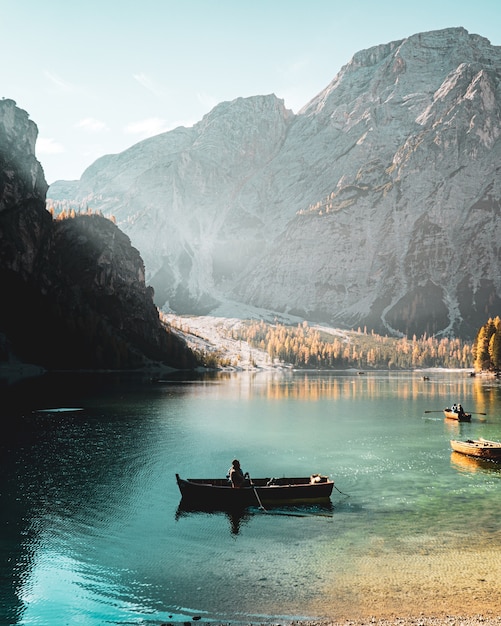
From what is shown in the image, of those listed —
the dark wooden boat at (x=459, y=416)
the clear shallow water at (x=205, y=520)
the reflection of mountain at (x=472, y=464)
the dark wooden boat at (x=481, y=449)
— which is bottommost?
the clear shallow water at (x=205, y=520)

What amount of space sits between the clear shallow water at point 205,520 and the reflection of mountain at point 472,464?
483 mm

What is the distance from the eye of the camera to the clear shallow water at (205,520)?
95.7 ft

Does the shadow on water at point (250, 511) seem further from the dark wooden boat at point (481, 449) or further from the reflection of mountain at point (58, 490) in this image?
the dark wooden boat at point (481, 449)

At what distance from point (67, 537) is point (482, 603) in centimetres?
2709

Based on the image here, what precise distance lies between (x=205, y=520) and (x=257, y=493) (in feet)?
16.4

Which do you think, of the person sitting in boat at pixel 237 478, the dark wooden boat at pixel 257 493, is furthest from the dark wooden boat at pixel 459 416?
the person sitting in boat at pixel 237 478

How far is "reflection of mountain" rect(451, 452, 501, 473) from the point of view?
63.3 metres

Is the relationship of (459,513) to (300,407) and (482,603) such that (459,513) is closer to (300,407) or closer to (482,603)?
(482,603)

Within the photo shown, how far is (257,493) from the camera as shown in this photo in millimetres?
45719

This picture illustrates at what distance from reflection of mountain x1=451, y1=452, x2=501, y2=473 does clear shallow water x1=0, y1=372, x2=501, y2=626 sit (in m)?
0.48

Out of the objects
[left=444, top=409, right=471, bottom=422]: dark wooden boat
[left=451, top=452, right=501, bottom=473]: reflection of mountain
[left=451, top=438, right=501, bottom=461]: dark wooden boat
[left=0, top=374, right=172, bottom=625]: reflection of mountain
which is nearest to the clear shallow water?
[left=0, top=374, right=172, bottom=625]: reflection of mountain

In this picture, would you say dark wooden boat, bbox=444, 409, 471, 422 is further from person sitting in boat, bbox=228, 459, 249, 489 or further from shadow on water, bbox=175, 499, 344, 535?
person sitting in boat, bbox=228, 459, 249, 489

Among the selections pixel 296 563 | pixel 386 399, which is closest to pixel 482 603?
pixel 296 563

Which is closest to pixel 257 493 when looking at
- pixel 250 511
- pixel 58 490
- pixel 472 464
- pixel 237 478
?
pixel 250 511
